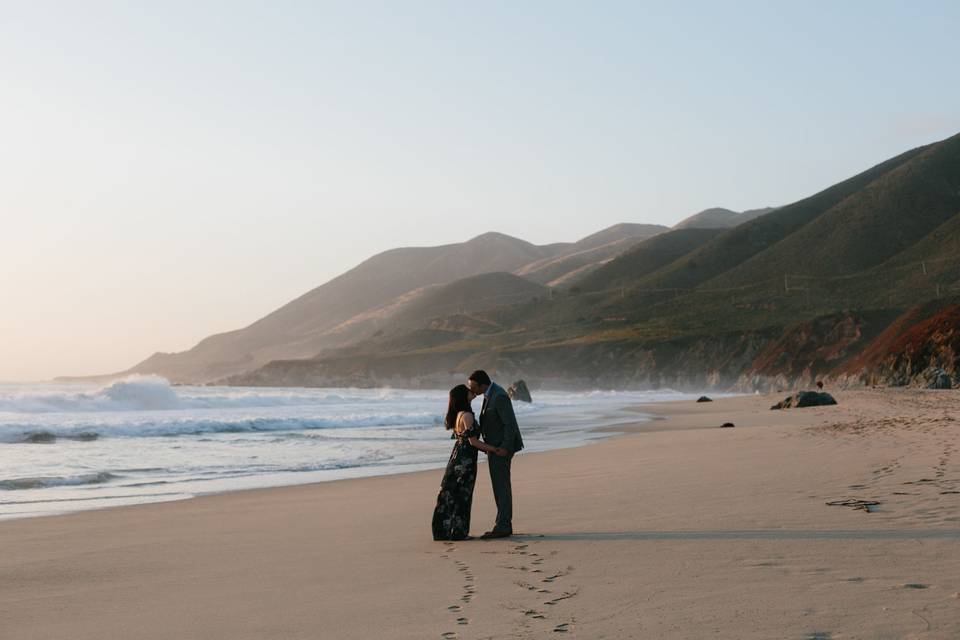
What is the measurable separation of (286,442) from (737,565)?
2231cm

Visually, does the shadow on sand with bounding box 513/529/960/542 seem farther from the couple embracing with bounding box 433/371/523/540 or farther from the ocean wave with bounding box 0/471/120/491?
the ocean wave with bounding box 0/471/120/491

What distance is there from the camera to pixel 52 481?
1656cm

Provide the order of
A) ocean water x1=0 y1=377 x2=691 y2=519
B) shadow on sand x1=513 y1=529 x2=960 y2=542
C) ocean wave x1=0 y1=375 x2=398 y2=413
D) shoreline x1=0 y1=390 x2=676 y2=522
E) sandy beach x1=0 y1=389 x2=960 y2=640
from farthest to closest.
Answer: ocean wave x1=0 y1=375 x2=398 y2=413 < ocean water x1=0 y1=377 x2=691 y2=519 < shoreline x1=0 y1=390 x2=676 y2=522 < shadow on sand x1=513 y1=529 x2=960 y2=542 < sandy beach x1=0 y1=389 x2=960 y2=640

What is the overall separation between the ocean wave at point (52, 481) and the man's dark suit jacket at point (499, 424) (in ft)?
32.2

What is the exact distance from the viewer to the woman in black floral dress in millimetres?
9422

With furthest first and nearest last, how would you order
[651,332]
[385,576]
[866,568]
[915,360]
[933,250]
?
[651,332] < [933,250] < [915,360] < [385,576] < [866,568]

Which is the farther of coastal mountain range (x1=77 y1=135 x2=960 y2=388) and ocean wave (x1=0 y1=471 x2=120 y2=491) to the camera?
coastal mountain range (x1=77 y1=135 x2=960 y2=388)

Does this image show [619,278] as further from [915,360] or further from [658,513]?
[658,513]

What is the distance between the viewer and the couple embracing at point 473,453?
9.42m

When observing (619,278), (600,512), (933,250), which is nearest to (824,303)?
(933,250)

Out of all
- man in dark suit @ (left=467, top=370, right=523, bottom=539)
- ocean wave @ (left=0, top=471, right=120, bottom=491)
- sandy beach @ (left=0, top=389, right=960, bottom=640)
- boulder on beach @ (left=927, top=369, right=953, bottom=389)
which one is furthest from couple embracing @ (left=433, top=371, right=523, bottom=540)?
boulder on beach @ (left=927, top=369, right=953, bottom=389)

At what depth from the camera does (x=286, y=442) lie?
2773cm

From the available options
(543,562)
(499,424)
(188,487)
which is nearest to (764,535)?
(543,562)

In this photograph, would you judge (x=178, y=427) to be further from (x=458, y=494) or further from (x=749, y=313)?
(x=749, y=313)
